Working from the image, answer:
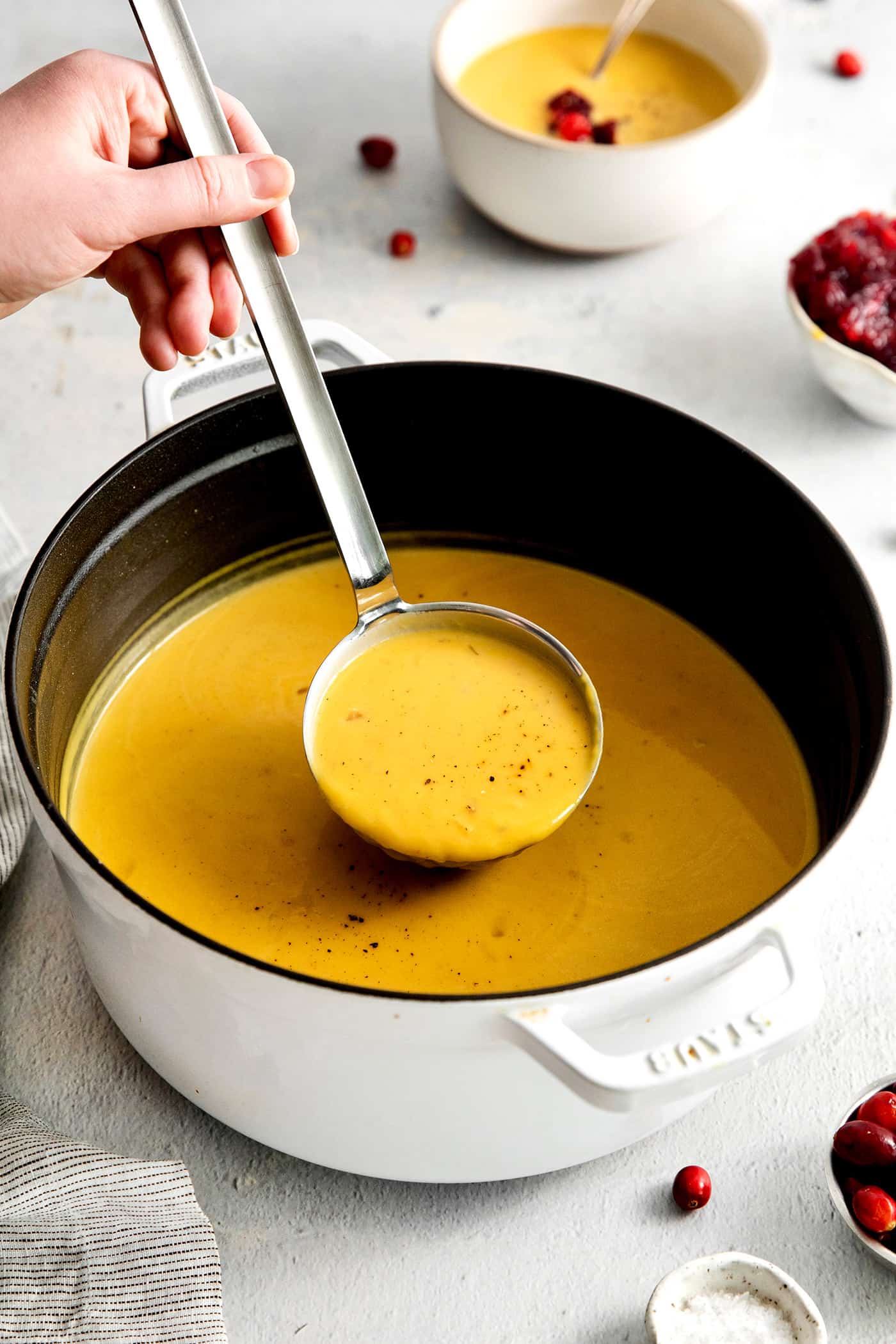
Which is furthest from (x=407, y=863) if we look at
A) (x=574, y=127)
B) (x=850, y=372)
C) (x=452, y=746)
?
(x=574, y=127)

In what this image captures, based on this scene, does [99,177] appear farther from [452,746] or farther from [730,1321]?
[730,1321]

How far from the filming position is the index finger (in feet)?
4.14

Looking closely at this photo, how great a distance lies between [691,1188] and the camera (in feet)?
3.69

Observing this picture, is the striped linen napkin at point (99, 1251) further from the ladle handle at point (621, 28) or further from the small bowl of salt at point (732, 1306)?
the ladle handle at point (621, 28)

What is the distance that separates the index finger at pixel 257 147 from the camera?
4.14 feet

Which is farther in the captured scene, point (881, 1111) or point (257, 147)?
point (257, 147)

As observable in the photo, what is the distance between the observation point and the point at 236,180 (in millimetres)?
1144

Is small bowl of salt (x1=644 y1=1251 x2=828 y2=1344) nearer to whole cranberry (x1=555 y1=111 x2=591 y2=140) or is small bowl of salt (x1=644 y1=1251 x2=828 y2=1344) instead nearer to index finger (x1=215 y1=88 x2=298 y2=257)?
index finger (x1=215 y1=88 x2=298 y2=257)

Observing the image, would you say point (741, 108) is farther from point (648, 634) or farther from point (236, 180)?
point (236, 180)

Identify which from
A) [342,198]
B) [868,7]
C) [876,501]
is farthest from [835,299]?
[868,7]

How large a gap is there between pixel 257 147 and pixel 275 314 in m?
0.19

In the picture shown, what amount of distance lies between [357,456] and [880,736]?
0.68 meters

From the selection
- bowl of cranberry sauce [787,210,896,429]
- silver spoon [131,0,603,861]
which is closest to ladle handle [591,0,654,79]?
bowl of cranberry sauce [787,210,896,429]

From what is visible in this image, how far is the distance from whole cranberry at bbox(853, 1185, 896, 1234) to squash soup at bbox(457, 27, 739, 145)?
1583 mm
